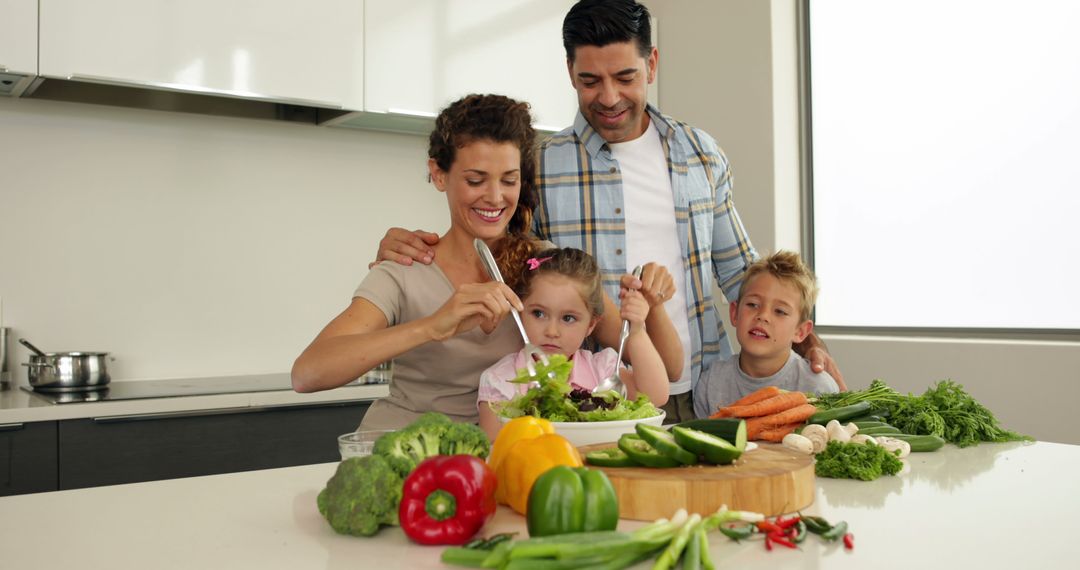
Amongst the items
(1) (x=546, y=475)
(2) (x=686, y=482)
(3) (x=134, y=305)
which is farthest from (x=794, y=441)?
(3) (x=134, y=305)

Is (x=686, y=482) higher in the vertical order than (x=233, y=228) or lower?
lower

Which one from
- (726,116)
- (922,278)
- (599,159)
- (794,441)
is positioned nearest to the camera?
(794,441)

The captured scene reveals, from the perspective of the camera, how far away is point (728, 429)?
4.12ft

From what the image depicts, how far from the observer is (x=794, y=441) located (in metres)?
1.44

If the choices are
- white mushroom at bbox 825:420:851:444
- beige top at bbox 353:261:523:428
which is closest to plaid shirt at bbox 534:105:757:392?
beige top at bbox 353:261:523:428

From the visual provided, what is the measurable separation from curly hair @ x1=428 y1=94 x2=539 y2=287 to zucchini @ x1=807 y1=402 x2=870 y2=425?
2.28 ft

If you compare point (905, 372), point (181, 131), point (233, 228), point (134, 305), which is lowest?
point (905, 372)

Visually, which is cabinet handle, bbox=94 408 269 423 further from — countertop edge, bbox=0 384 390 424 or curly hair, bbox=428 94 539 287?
curly hair, bbox=428 94 539 287

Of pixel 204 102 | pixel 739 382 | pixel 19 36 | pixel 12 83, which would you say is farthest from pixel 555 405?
pixel 204 102

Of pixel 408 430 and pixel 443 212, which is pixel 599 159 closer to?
pixel 408 430

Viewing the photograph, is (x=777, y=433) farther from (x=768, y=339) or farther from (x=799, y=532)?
(x=768, y=339)

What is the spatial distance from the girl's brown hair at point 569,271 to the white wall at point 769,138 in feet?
5.87

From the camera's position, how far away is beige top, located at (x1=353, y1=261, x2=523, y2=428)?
187 centimetres

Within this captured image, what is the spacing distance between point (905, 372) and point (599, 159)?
1695 millimetres
